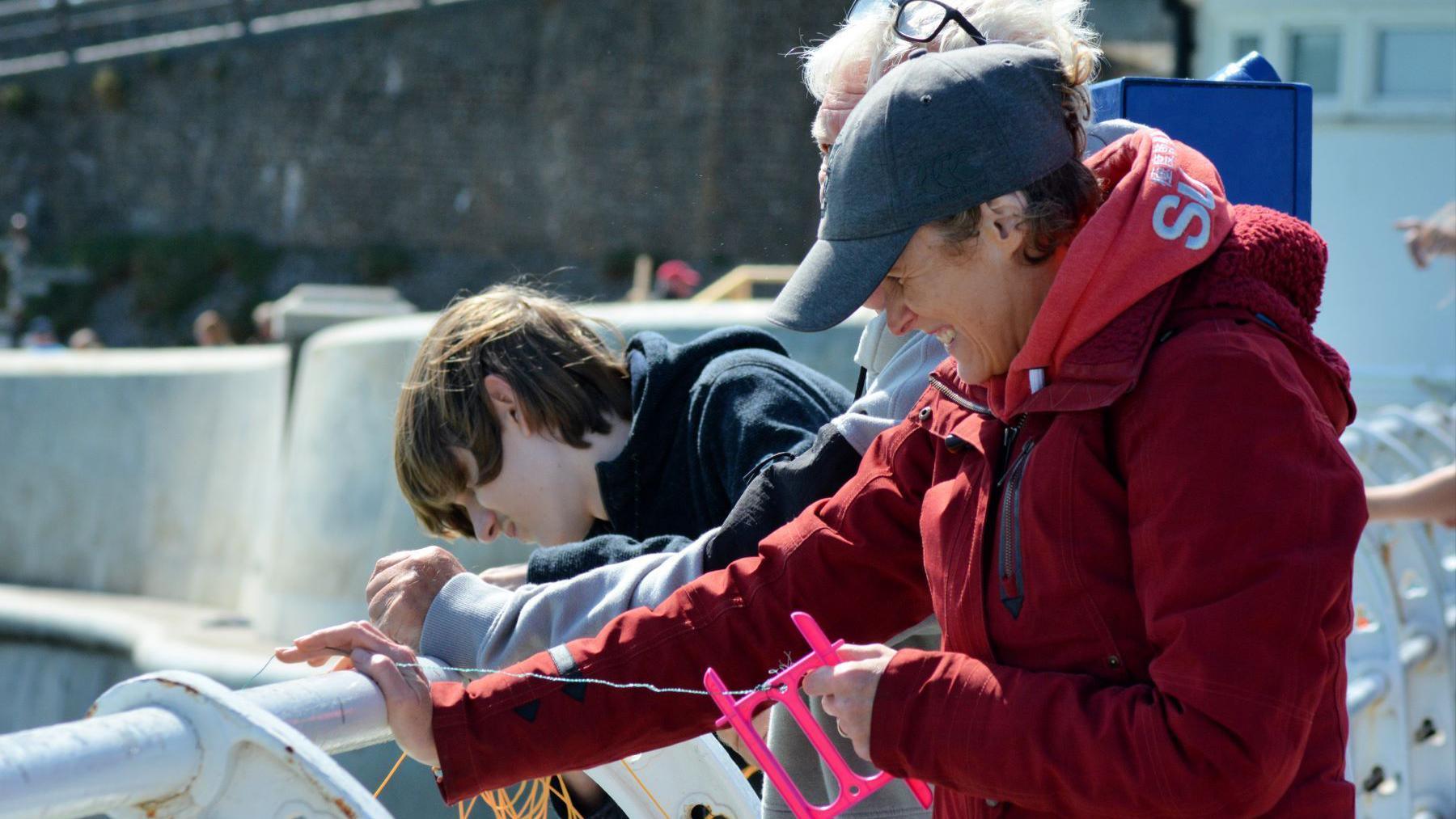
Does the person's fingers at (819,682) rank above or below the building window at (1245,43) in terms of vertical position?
above

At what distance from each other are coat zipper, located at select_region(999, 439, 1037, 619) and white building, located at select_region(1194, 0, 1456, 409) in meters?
8.81

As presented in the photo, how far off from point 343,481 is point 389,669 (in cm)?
512

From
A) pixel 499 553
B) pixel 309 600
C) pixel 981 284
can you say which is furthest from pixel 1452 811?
pixel 309 600

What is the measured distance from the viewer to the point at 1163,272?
5.07 ft

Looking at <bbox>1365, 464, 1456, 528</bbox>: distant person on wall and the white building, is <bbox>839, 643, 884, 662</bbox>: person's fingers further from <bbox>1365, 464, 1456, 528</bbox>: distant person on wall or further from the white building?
the white building

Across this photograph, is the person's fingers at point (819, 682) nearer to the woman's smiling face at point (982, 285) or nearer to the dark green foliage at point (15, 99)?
the woman's smiling face at point (982, 285)

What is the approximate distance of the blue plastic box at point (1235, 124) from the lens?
104 inches

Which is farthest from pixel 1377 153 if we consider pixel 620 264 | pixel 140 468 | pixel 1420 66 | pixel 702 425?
pixel 620 264

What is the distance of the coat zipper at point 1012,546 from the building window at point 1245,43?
1047 cm

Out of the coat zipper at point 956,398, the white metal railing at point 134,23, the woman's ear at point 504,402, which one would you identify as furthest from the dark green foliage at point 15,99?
the coat zipper at point 956,398

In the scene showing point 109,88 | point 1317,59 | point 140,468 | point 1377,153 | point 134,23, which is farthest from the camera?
point 134,23

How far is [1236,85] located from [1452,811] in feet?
6.18

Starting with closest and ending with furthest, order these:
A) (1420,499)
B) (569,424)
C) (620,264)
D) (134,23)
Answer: (569,424), (1420,499), (620,264), (134,23)

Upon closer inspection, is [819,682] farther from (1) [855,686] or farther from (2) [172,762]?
(2) [172,762]
